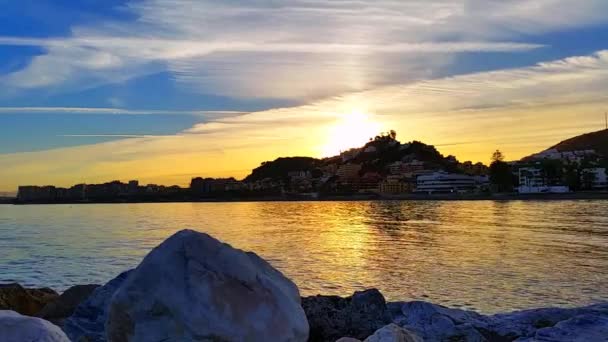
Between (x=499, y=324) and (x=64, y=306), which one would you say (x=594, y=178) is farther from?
(x=64, y=306)

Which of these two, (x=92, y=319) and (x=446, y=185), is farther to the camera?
(x=446, y=185)

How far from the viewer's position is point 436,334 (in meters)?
9.15

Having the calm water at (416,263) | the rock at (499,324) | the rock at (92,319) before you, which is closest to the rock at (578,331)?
the rock at (499,324)

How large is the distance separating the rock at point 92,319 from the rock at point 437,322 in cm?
421

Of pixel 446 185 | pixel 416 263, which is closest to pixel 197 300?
pixel 416 263

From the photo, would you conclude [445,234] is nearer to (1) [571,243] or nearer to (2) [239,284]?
(1) [571,243]

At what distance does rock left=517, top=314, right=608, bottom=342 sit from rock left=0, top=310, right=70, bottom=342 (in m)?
6.76

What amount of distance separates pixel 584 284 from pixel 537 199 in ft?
436

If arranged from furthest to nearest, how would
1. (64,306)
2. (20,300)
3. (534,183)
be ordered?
(534,183), (20,300), (64,306)

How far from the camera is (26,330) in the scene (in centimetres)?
332

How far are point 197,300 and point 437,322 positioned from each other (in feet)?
17.1

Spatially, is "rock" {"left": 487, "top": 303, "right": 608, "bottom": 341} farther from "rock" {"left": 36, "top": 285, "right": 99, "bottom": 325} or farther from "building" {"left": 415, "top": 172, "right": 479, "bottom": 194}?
"building" {"left": 415, "top": 172, "right": 479, "bottom": 194}

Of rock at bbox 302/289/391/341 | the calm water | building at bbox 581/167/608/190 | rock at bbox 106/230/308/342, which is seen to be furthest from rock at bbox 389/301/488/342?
building at bbox 581/167/608/190

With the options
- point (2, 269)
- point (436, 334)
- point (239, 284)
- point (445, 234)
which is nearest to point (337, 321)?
point (436, 334)
